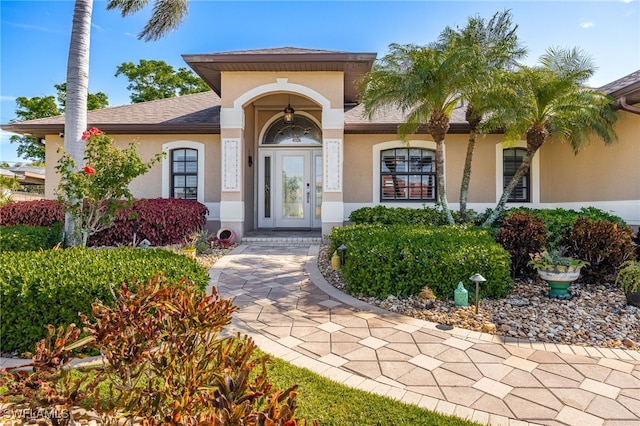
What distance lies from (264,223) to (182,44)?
6939 millimetres

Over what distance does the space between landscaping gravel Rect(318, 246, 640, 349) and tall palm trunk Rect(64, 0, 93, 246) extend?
215 inches

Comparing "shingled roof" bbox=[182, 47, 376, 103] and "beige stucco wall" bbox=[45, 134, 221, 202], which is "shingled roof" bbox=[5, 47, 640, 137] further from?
"beige stucco wall" bbox=[45, 134, 221, 202]

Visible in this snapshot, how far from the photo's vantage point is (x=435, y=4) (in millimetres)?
8938

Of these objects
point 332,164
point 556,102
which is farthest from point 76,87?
point 556,102

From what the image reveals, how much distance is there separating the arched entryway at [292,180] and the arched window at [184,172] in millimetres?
2119

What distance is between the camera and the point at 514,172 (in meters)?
11.2

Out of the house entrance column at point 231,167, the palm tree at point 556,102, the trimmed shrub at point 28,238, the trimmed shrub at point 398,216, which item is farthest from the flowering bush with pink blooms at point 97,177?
the palm tree at point 556,102

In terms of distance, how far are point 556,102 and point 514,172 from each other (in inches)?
150

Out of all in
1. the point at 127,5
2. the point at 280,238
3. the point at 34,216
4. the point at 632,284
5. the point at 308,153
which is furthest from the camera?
the point at 308,153

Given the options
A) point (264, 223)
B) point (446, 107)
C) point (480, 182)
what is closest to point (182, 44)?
point (264, 223)

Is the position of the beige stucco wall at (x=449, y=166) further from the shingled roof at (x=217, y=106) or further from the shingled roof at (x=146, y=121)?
the shingled roof at (x=146, y=121)

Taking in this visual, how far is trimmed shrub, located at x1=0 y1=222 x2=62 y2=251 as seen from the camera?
6.06 meters

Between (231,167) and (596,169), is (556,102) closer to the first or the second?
(596,169)

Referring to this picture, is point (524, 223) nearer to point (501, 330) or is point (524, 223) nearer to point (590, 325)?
point (590, 325)
